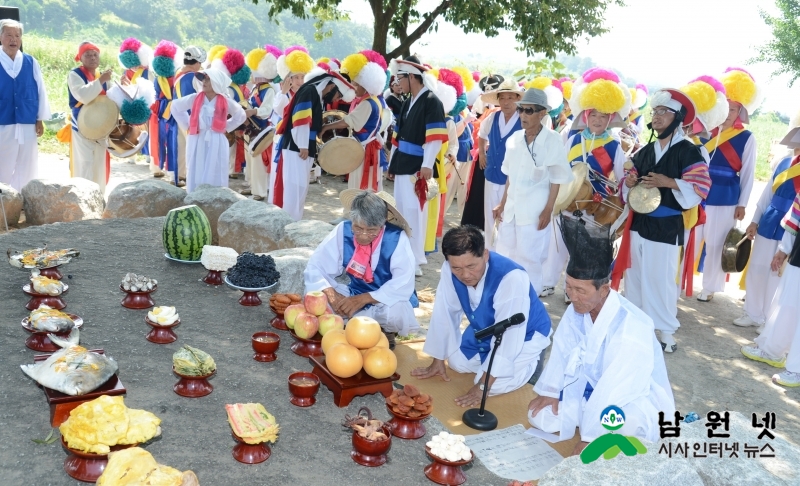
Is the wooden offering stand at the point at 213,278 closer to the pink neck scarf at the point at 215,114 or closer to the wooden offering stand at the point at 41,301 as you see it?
the wooden offering stand at the point at 41,301

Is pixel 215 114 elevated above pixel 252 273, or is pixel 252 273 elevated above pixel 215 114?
pixel 215 114

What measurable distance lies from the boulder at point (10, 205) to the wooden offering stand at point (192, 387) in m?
4.77

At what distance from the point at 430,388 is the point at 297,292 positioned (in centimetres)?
149

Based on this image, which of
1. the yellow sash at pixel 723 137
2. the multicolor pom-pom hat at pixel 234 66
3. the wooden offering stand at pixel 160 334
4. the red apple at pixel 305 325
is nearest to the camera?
the wooden offering stand at pixel 160 334

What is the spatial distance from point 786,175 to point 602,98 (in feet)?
5.73

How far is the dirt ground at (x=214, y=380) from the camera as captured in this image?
299 cm

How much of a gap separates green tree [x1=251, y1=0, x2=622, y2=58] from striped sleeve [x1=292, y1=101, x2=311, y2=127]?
4.99 meters

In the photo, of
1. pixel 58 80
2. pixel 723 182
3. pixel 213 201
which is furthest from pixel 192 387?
pixel 58 80

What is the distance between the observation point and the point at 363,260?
14.9 ft

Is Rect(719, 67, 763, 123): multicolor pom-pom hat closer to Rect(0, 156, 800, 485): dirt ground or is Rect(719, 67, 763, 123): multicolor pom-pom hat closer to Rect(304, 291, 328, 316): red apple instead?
Rect(0, 156, 800, 485): dirt ground

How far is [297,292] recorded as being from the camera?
523cm

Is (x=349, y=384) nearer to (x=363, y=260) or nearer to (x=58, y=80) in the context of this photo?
(x=363, y=260)

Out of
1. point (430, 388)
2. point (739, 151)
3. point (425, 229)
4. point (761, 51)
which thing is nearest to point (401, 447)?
point (430, 388)

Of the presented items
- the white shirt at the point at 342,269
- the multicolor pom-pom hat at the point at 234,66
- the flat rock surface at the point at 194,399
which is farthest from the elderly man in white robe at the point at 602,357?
the multicolor pom-pom hat at the point at 234,66
